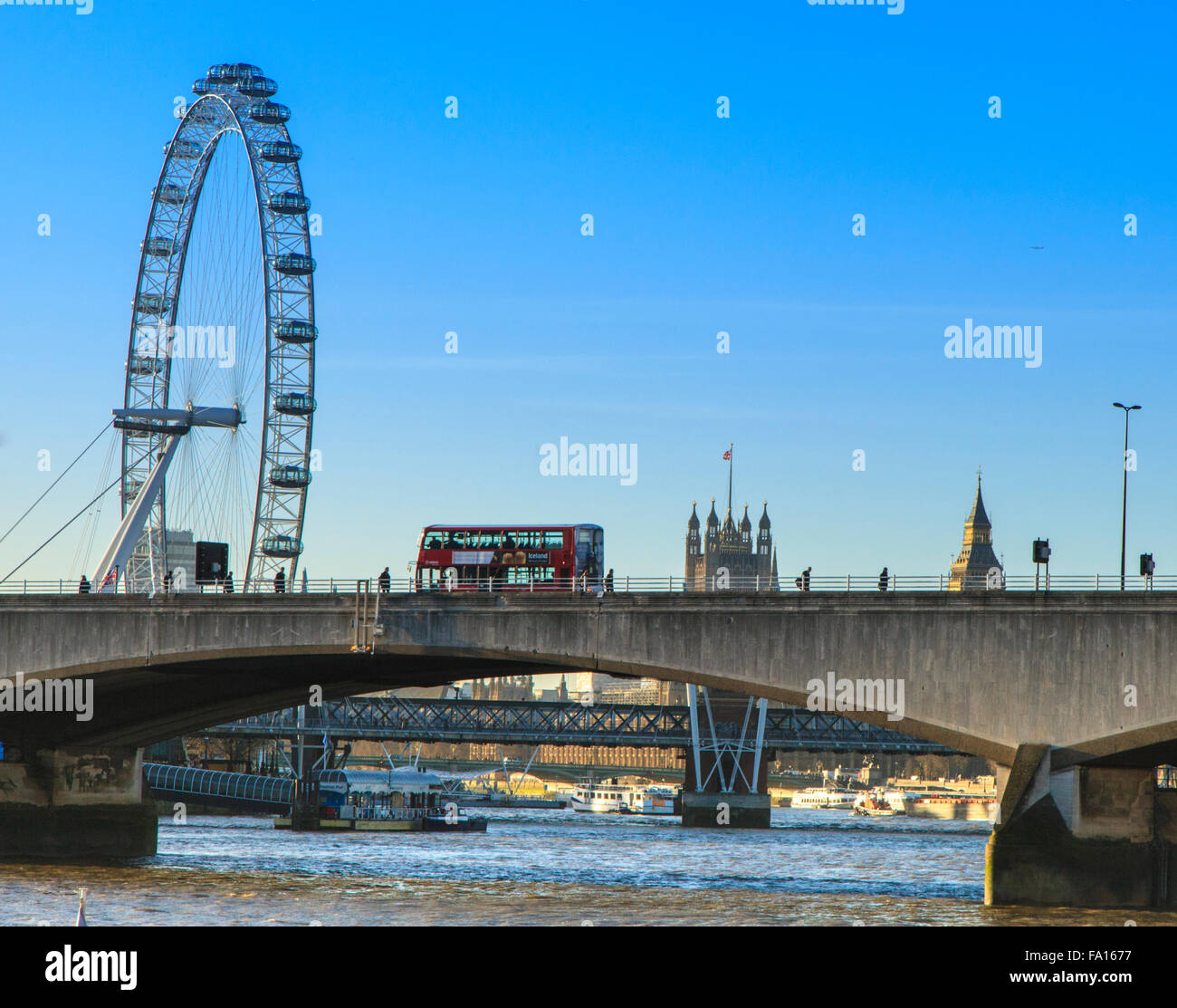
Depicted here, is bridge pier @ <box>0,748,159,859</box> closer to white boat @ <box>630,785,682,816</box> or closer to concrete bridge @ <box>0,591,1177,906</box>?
concrete bridge @ <box>0,591,1177,906</box>

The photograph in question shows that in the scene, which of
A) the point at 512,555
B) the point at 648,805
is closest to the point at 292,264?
the point at 512,555

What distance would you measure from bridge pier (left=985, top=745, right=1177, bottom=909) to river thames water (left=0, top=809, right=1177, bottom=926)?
957mm

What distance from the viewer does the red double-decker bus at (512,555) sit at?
230 feet

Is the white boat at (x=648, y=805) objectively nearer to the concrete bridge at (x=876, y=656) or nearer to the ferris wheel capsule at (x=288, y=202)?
the ferris wheel capsule at (x=288, y=202)

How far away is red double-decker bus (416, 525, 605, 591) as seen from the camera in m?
70.0

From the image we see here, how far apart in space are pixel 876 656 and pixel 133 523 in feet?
144

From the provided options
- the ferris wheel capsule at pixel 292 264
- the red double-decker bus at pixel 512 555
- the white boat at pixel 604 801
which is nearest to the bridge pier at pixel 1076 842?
the red double-decker bus at pixel 512 555

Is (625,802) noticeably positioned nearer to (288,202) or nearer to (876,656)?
(288,202)

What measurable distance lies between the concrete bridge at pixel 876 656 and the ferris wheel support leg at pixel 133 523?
10.8 meters

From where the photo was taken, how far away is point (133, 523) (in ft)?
278

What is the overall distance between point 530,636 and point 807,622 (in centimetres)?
1056
